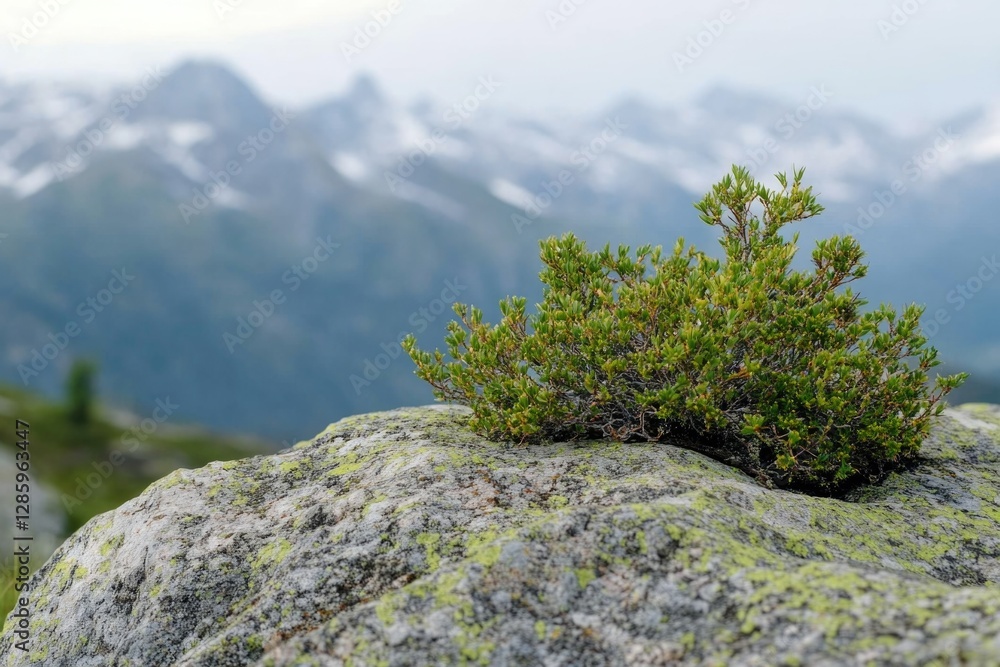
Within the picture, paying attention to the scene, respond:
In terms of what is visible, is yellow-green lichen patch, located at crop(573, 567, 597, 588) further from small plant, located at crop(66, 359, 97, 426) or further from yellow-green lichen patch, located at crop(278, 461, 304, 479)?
small plant, located at crop(66, 359, 97, 426)

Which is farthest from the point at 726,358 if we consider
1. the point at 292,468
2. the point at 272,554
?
the point at 292,468

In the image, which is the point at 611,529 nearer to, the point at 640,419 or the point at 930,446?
the point at 640,419

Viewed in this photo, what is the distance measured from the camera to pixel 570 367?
8992 millimetres

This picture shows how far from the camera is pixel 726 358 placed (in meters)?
8.52

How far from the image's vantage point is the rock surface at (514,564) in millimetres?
5004

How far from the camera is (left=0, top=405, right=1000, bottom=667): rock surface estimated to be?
500 centimetres

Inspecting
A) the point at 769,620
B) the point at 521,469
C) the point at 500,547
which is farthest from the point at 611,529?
the point at 521,469

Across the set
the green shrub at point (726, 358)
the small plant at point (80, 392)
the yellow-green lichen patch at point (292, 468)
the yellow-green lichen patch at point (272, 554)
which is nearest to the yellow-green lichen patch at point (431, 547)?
the yellow-green lichen patch at point (272, 554)

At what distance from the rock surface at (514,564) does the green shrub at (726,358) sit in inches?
21.4

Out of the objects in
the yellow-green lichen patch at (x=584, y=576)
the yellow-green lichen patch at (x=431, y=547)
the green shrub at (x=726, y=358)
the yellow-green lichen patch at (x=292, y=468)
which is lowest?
the yellow-green lichen patch at (x=584, y=576)

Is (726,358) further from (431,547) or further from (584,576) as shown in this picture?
(431,547)

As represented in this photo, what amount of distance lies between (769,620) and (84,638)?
21.0ft

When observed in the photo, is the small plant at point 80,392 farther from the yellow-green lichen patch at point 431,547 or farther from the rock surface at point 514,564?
the yellow-green lichen patch at point 431,547

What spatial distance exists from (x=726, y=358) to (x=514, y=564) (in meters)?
3.77
